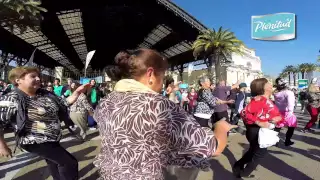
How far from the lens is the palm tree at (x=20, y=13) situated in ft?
→ 53.9

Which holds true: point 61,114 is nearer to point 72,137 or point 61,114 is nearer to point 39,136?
point 39,136

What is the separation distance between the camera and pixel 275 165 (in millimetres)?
5453

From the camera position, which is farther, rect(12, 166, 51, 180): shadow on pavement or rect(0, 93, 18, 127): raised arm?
rect(12, 166, 51, 180): shadow on pavement

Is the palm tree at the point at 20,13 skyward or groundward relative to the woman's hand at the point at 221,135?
skyward

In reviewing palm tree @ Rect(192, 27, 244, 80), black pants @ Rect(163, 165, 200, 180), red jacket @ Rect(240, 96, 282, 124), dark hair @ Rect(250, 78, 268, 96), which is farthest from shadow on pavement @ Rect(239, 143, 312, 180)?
palm tree @ Rect(192, 27, 244, 80)

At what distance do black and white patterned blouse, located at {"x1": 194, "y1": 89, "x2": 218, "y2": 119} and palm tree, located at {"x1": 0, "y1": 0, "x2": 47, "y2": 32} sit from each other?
1368 cm

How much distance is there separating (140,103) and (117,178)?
1.46 feet

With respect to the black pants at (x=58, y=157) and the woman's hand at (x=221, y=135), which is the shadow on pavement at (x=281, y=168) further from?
the woman's hand at (x=221, y=135)

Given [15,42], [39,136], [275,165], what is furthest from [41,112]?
[15,42]

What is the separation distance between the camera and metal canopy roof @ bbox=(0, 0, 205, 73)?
23.9 m

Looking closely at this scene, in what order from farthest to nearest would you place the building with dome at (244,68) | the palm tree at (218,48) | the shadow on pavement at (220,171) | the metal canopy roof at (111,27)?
the building with dome at (244,68), the palm tree at (218,48), the metal canopy roof at (111,27), the shadow on pavement at (220,171)

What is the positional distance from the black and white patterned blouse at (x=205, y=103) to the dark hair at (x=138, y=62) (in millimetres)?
4768

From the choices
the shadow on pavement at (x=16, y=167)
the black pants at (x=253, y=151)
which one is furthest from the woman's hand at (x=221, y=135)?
the shadow on pavement at (x=16, y=167)

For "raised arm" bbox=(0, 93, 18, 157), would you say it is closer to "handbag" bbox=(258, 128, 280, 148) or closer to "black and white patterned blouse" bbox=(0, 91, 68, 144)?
"black and white patterned blouse" bbox=(0, 91, 68, 144)
